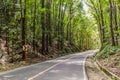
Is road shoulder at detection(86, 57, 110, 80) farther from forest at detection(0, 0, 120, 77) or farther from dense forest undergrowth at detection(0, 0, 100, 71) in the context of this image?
dense forest undergrowth at detection(0, 0, 100, 71)

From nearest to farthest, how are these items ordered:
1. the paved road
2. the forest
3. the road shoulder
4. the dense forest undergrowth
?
1. the paved road
2. the road shoulder
3. the dense forest undergrowth
4. the forest

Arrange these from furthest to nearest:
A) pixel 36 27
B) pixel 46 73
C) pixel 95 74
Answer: pixel 36 27 → pixel 95 74 → pixel 46 73

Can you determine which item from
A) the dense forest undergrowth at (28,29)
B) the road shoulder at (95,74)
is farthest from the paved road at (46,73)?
the dense forest undergrowth at (28,29)

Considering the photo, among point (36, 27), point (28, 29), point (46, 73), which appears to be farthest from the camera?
point (36, 27)

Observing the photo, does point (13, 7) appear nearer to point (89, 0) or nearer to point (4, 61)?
point (4, 61)

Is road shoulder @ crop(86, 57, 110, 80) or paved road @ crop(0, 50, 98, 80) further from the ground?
paved road @ crop(0, 50, 98, 80)

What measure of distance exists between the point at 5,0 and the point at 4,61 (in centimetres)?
788

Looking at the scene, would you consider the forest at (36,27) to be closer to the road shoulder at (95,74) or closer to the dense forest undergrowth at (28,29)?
the dense forest undergrowth at (28,29)

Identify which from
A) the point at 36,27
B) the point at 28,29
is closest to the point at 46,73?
the point at 28,29

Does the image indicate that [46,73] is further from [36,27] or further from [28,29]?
[36,27]

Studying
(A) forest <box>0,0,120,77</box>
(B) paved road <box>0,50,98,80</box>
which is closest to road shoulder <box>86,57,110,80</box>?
(B) paved road <box>0,50,98,80</box>

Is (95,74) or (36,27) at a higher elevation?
(36,27)

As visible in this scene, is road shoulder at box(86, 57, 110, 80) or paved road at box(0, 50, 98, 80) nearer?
paved road at box(0, 50, 98, 80)

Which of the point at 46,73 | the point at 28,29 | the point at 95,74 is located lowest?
the point at 95,74
